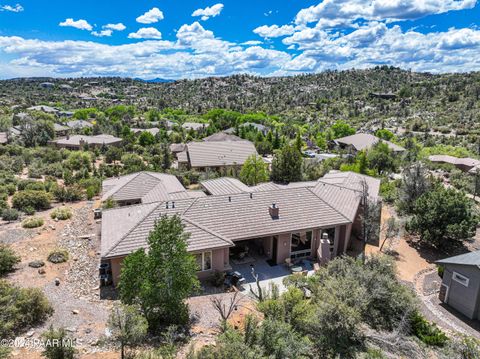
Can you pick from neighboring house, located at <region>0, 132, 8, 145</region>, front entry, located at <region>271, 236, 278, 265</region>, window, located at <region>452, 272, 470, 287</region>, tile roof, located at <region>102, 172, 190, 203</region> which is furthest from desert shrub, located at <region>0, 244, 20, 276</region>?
neighboring house, located at <region>0, 132, 8, 145</region>

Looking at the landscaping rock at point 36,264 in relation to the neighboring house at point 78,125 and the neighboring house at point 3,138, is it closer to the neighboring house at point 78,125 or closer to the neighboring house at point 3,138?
the neighboring house at point 3,138

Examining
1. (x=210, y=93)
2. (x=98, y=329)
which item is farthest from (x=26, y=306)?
(x=210, y=93)

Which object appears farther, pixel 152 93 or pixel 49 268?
pixel 152 93

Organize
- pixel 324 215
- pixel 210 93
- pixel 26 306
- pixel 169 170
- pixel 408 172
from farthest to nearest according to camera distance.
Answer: pixel 210 93, pixel 169 170, pixel 408 172, pixel 324 215, pixel 26 306

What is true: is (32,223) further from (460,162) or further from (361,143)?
(460,162)

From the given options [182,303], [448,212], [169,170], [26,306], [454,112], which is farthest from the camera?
[454,112]

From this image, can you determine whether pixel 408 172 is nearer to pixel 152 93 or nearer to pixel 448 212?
pixel 448 212

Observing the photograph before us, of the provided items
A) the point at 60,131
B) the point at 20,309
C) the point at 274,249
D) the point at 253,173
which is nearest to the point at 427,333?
the point at 274,249
